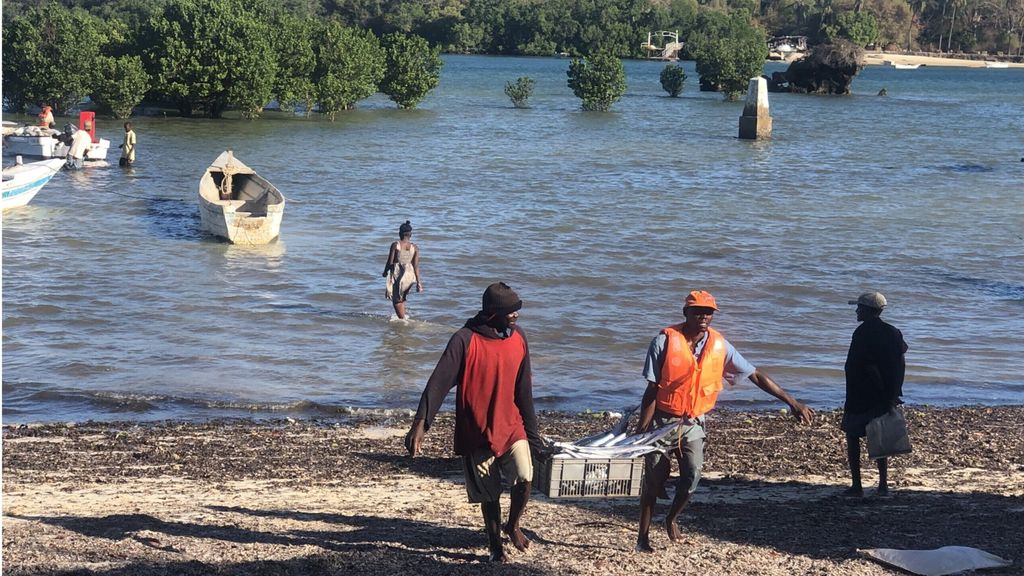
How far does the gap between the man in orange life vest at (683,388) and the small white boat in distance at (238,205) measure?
1583cm

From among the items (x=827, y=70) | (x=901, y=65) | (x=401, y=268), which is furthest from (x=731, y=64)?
(x=901, y=65)

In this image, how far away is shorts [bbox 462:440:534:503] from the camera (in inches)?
245

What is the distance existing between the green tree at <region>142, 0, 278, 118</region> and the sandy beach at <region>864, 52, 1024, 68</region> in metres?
127

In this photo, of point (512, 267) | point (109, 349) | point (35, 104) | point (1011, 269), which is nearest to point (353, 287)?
point (512, 267)

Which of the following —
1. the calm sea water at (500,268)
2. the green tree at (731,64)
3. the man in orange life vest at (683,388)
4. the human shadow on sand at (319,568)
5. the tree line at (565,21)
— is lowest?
the calm sea water at (500,268)

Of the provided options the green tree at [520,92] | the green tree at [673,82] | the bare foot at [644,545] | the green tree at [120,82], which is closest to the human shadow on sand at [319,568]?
the bare foot at [644,545]

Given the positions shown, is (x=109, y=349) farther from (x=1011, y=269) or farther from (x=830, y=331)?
(x=1011, y=269)

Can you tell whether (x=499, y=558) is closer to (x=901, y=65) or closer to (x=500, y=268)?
(x=500, y=268)

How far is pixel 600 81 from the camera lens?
6194 centimetres

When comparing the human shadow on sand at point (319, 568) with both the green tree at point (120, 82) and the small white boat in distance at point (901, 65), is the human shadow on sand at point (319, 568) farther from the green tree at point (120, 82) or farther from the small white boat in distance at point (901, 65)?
the small white boat in distance at point (901, 65)

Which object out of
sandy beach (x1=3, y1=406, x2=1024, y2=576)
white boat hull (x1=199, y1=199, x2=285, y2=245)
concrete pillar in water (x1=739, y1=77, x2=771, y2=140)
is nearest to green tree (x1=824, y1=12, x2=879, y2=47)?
concrete pillar in water (x1=739, y1=77, x2=771, y2=140)

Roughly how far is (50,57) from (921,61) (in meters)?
143

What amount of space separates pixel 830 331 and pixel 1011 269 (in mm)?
7093

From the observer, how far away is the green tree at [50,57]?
48344mm
